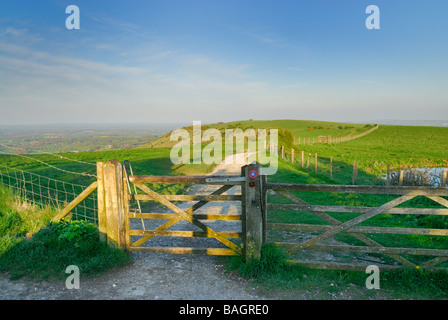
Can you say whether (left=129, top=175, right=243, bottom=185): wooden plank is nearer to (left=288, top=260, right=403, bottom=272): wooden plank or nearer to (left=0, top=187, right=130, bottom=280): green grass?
(left=0, top=187, right=130, bottom=280): green grass

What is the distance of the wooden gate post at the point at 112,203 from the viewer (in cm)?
625

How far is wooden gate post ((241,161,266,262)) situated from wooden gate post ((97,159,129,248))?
107 inches

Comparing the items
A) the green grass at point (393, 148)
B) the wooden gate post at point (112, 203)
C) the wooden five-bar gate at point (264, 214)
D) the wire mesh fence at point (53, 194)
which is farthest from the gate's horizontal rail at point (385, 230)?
the green grass at point (393, 148)

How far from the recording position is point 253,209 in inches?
228

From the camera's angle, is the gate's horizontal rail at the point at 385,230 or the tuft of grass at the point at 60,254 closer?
the gate's horizontal rail at the point at 385,230

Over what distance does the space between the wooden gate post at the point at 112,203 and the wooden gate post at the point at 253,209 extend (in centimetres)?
271

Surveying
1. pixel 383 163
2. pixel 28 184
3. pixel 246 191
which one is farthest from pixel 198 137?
pixel 246 191

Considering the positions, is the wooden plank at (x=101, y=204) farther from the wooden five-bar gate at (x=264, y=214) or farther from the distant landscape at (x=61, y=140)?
the distant landscape at (x=61, y=140)

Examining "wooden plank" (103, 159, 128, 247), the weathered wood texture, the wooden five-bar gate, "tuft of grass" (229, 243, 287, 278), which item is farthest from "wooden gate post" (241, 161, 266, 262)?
"wooden plank" (103, 159, 128, 247)

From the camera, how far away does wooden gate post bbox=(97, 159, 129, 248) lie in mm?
6252

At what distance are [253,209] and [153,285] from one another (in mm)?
2416

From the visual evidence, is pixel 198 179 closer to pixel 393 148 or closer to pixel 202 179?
pixel 202 179
